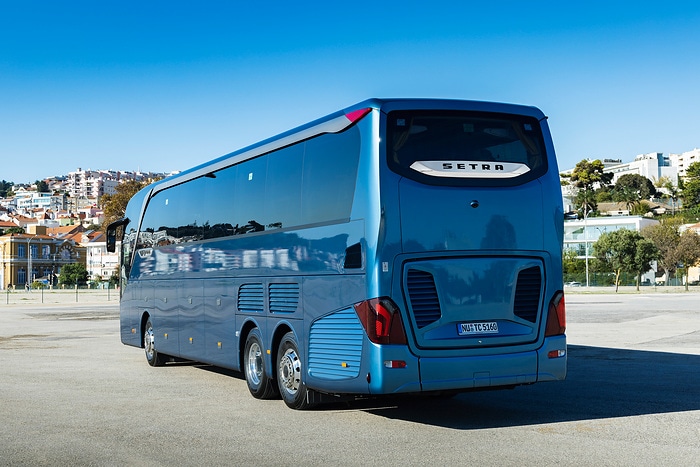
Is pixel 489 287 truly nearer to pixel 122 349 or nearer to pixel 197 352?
pixel 197 352

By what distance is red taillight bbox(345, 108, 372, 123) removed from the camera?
9336 millimetres

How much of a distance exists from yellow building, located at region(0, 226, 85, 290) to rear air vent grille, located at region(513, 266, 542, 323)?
155147 millimetres

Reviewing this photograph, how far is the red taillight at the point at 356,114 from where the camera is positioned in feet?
30.6

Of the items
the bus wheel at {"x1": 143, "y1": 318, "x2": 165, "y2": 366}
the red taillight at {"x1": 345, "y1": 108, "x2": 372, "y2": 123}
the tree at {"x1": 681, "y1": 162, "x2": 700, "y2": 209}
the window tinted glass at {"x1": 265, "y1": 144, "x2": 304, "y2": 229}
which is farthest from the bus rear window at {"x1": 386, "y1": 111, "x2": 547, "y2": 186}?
the tree at {"x1": 681, "y1": 162, "x2": 700, "y2": 209}

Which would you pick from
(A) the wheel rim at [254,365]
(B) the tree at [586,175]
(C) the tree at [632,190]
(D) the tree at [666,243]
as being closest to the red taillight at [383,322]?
(A) the wheel rim at [254,365]

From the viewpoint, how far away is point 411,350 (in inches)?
354

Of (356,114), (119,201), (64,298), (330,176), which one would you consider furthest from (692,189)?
(356,114)

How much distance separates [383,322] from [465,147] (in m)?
2.11

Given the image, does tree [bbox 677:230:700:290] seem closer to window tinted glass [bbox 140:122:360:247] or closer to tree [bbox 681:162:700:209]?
tree [bbox 681:162:700:209]

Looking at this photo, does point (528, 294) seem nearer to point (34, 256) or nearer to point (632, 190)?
point (632, 190)

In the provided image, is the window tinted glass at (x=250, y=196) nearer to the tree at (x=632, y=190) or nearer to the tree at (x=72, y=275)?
the tree at (x=72, y=275)

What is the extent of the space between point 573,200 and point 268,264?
133 m

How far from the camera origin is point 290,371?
10.7m

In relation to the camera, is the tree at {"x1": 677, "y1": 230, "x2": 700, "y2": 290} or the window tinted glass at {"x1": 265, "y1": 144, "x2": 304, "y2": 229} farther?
the tree at {"x1": 677, "y1": 230, "x2": 700, "y2": 290}
